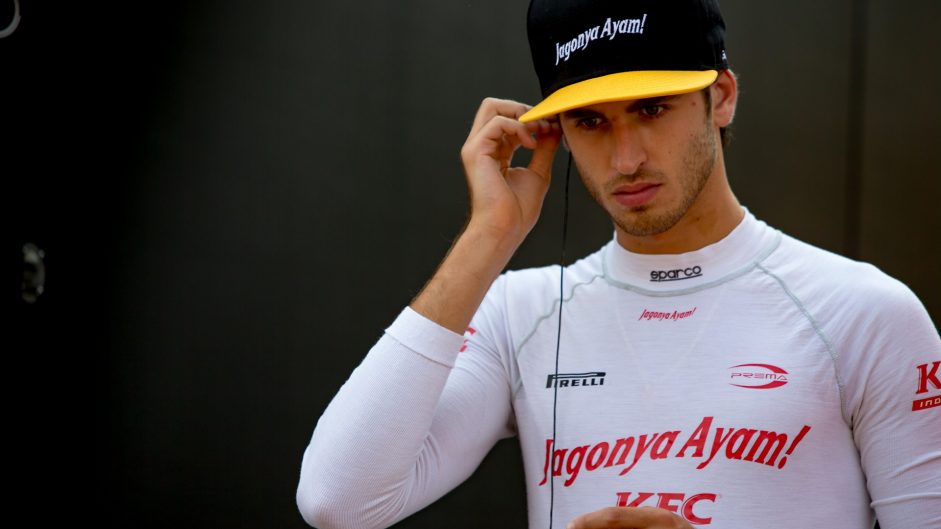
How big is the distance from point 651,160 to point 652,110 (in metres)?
0.08

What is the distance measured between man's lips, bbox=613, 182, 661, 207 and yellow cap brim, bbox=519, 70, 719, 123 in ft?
0.45

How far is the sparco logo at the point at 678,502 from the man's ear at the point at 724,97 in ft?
2.02

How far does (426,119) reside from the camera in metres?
2.32

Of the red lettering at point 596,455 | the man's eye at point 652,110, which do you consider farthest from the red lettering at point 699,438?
the man's eye at point 652,110

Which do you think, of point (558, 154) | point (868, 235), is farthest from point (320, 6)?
point (868, 235)

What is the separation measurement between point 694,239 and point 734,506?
0.44m

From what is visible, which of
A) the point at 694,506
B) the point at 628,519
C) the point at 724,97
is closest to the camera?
the point at 628,519

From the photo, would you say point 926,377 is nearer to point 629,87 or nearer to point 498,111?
point 629,87

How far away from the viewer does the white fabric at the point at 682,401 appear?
1.34 metres

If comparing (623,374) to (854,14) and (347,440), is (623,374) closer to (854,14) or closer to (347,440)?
(347,440)

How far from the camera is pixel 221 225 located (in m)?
2.13

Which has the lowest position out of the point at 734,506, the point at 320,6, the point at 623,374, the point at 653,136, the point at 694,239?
the point at 734,506

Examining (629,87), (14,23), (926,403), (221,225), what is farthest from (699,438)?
(14,23)

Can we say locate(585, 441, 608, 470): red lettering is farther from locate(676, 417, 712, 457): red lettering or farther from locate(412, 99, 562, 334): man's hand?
locate(412, 99, 562, 334): man's hand
